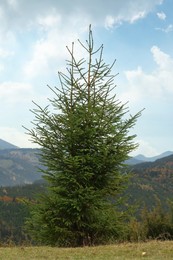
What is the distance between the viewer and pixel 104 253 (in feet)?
39.6

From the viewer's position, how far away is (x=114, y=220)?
1688 cm

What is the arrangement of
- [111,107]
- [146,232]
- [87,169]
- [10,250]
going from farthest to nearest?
1. [146,232]
2. [111,107]
3. [87,169]
4. [10,250]

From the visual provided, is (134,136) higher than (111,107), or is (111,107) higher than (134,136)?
(111,107)

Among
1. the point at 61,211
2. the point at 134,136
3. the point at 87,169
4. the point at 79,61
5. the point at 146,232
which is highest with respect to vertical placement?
the point at 79,61

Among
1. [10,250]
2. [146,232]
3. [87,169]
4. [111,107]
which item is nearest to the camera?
[10,250]

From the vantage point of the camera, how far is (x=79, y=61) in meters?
18.7

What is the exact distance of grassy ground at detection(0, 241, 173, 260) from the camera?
1137cm

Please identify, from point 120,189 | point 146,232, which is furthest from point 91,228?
point 146,232

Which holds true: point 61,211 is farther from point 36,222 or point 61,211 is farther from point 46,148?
point 46,148

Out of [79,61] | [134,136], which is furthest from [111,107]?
[79,61]

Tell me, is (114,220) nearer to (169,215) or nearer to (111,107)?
(111,107)

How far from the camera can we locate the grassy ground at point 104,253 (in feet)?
37.3

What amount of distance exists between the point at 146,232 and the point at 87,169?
111 ft

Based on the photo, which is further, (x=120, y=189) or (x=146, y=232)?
(x=146, y=232)
